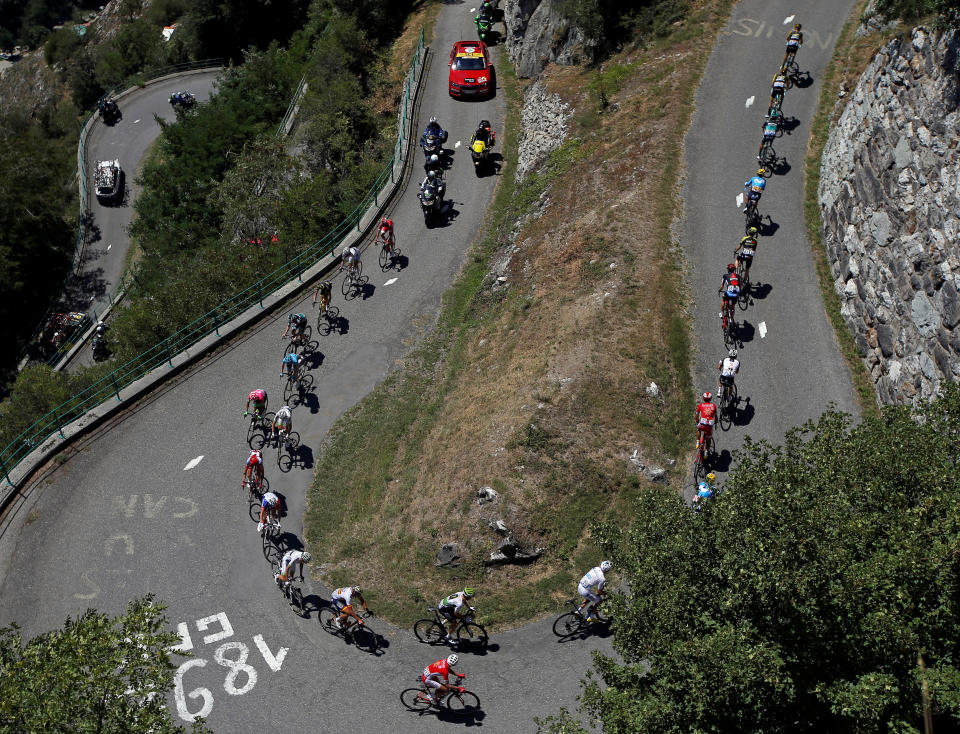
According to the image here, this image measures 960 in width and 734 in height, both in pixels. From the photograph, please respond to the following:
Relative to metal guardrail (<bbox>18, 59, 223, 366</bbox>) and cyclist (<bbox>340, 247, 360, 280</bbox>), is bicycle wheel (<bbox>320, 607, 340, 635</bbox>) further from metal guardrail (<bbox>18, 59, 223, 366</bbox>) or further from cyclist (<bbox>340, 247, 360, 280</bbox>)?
metal guardrail (<bbox>18, 59, 223, 366</bbox>)

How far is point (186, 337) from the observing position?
2627cm

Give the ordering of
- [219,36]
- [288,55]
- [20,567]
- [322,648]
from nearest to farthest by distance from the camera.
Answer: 1. [322,648]
2. [20,567]
3. [288,55]
4. [219,36]

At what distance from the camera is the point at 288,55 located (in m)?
51.3

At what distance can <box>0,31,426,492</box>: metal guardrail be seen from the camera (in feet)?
78.0

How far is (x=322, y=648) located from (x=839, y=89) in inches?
1131

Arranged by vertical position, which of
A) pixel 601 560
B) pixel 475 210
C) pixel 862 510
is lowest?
pixel 601 560

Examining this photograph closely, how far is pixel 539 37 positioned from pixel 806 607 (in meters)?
37.0

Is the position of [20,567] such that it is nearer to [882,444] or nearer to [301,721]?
[301,721]

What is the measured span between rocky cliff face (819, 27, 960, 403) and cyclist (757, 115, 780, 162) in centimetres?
323

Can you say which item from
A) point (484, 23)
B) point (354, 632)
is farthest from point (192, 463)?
point (484, 23)

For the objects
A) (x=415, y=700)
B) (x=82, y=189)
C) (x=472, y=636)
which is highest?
(x=82, y=189)

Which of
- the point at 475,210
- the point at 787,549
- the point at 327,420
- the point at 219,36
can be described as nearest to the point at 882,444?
the point at 787,549

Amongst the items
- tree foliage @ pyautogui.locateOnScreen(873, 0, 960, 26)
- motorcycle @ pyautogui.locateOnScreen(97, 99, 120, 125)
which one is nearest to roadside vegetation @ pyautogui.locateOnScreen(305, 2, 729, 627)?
tree foliage @ pyautogui.locateOnScreen(873, 0, 960, 26)

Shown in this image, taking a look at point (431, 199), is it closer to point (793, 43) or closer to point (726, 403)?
point (726, 403)
